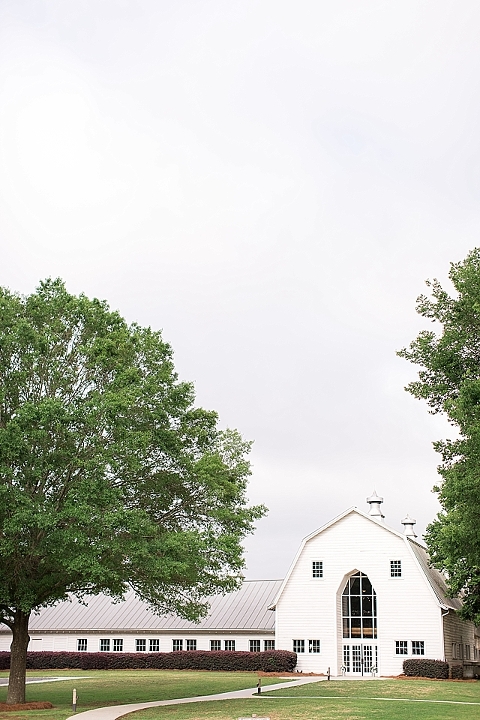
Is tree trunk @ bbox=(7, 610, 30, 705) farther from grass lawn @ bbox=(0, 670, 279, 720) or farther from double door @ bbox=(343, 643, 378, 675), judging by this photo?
double door @ bbox=(343, 643, 378, 675)

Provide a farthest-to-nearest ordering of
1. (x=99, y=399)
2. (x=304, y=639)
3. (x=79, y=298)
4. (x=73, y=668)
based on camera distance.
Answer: (x=73, y=668) < (x=304, y=639) < (x=79, y=298) < (x=99, y=399)

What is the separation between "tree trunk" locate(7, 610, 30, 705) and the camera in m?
27.8

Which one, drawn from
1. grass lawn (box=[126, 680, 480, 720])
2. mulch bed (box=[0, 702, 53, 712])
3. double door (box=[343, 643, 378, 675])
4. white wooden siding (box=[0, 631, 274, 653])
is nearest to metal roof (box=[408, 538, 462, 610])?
double door (box=[343, 643, 378, 675])

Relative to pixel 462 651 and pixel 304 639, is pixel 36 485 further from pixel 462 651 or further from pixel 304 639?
pixel 462 651

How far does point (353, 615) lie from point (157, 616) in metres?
12.6

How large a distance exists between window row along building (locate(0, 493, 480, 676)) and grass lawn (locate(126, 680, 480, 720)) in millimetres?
9110

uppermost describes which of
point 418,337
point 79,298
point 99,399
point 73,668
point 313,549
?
point 79,298

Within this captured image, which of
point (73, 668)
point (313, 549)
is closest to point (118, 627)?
point (73, 668)

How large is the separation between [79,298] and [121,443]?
5.64 m

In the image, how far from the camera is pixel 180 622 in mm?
55500

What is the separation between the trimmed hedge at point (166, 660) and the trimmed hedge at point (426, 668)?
663cm

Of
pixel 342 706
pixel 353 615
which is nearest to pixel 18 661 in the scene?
pixel 342 706

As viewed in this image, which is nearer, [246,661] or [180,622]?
[246,661]

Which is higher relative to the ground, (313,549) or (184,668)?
(313,549)
